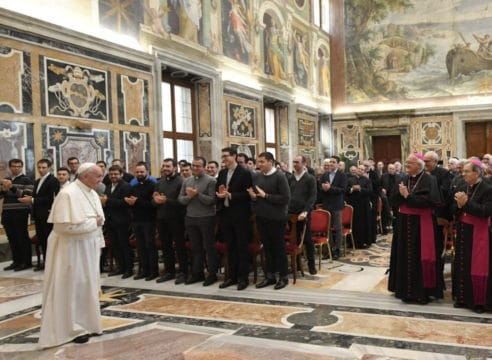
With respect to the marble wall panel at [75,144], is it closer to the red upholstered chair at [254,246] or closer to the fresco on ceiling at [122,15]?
the fresco on ceiling at [122,15]

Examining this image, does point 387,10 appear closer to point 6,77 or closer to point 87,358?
point 6,77

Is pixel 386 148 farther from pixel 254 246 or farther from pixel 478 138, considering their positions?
pixel 254 246

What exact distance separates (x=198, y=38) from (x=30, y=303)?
859cm

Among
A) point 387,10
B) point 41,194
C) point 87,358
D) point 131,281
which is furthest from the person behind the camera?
point 387,10

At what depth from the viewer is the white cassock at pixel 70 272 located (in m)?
4.39

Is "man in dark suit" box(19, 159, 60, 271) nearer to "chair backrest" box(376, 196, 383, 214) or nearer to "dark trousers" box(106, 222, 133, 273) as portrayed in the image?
"dark trousers" box(106, 222, 133, 273)

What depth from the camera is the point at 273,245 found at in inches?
255

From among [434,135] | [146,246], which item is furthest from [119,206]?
[434,135]

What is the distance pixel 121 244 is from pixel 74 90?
3459 millimetres

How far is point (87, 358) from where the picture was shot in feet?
13.6

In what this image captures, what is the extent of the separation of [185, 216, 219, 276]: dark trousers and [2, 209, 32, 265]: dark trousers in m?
3.05

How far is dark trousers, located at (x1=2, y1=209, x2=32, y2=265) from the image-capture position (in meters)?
7.96

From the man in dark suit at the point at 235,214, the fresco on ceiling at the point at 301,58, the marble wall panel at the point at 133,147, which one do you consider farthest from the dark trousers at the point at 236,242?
the fresco on ceiling at the point at 301,58

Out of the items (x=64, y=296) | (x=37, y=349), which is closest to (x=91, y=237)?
(x=64, y=296)
